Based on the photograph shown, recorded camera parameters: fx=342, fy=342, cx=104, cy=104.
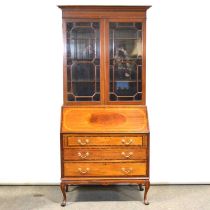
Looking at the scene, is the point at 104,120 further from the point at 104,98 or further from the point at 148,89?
the point at 148,89

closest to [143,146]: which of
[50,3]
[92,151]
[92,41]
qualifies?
[92,151]

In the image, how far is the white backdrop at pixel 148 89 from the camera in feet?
13.1

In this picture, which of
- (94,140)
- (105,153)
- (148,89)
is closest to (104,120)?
(94,140)

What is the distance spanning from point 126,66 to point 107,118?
1.98 ft

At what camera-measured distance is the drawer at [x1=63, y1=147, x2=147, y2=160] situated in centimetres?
351

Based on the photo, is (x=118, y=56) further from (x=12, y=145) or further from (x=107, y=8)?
(x=12, y=145)

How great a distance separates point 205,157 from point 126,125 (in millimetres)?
1240

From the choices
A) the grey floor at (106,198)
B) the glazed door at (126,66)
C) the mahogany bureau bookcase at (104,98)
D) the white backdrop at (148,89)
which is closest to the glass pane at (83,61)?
the mahogany bureau bookcase at (104,98)

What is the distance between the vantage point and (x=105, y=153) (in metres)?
3.52

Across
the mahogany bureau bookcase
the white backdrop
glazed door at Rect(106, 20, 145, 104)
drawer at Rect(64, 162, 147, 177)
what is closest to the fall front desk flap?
the mahogany bureau bookcase

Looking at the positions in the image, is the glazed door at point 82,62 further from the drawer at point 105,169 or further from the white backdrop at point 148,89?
the drawer at point 105,169

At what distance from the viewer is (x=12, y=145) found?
4145 mm

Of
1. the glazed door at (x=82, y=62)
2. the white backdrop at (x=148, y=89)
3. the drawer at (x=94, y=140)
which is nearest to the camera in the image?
the drawer at (x=94, y=140)

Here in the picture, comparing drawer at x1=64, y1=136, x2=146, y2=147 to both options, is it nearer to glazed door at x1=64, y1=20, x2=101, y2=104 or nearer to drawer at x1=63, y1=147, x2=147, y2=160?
drawer at x1=63, y1=147, x2=147, y2=160
